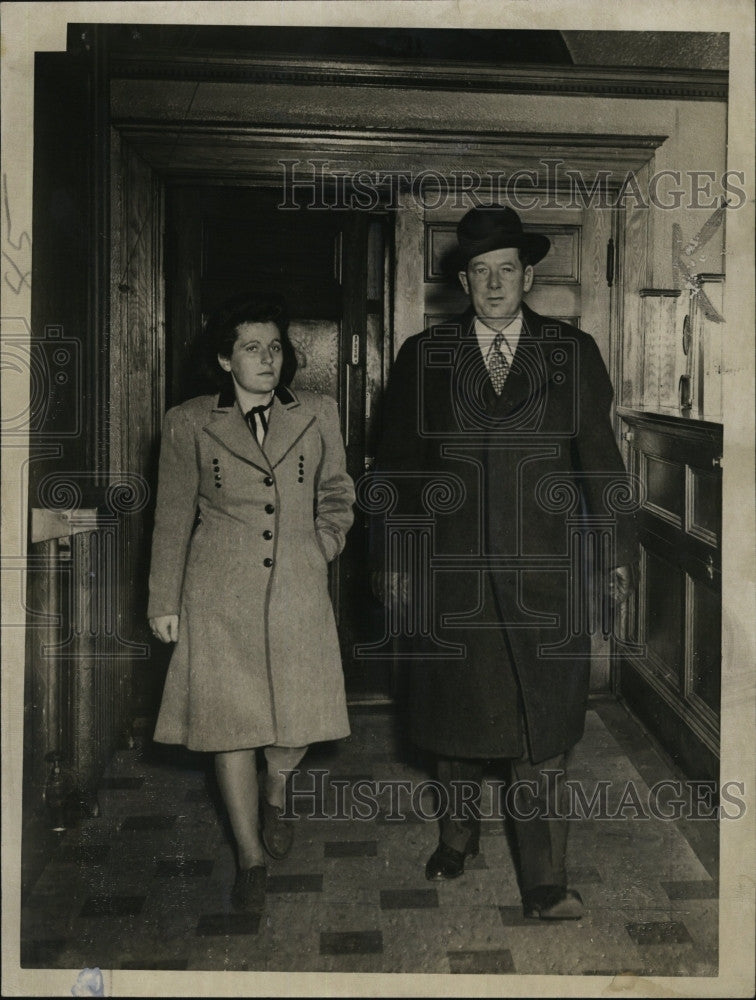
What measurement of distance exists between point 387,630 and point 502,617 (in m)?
0.36

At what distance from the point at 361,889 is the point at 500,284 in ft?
5.66

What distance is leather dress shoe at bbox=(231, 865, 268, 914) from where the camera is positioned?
2.60m

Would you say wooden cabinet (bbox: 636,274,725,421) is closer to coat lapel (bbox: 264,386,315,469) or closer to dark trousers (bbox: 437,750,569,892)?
coat lapel (bbox: 264,386,315,469)

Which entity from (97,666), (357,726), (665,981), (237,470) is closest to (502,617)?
(357,726)

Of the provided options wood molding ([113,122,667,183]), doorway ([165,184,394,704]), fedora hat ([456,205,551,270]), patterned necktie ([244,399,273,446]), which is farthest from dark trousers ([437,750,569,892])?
wood molding ([113,122,667,183])

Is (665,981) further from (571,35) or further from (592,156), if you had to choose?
(571,35)

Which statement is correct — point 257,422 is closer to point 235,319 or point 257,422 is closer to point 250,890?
point 235,319

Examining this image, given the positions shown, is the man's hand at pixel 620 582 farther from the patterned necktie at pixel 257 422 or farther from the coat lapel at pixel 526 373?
the patterned necktie at pixel 257 422

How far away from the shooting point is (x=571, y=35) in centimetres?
259

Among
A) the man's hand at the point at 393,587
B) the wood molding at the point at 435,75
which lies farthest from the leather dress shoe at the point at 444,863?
the wood molding at the point at 435,75

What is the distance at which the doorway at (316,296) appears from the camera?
9.48 feet

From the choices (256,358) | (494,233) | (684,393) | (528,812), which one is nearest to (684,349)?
(684,393)

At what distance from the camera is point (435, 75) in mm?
2916

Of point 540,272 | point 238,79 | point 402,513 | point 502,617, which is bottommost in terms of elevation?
point 502,617
